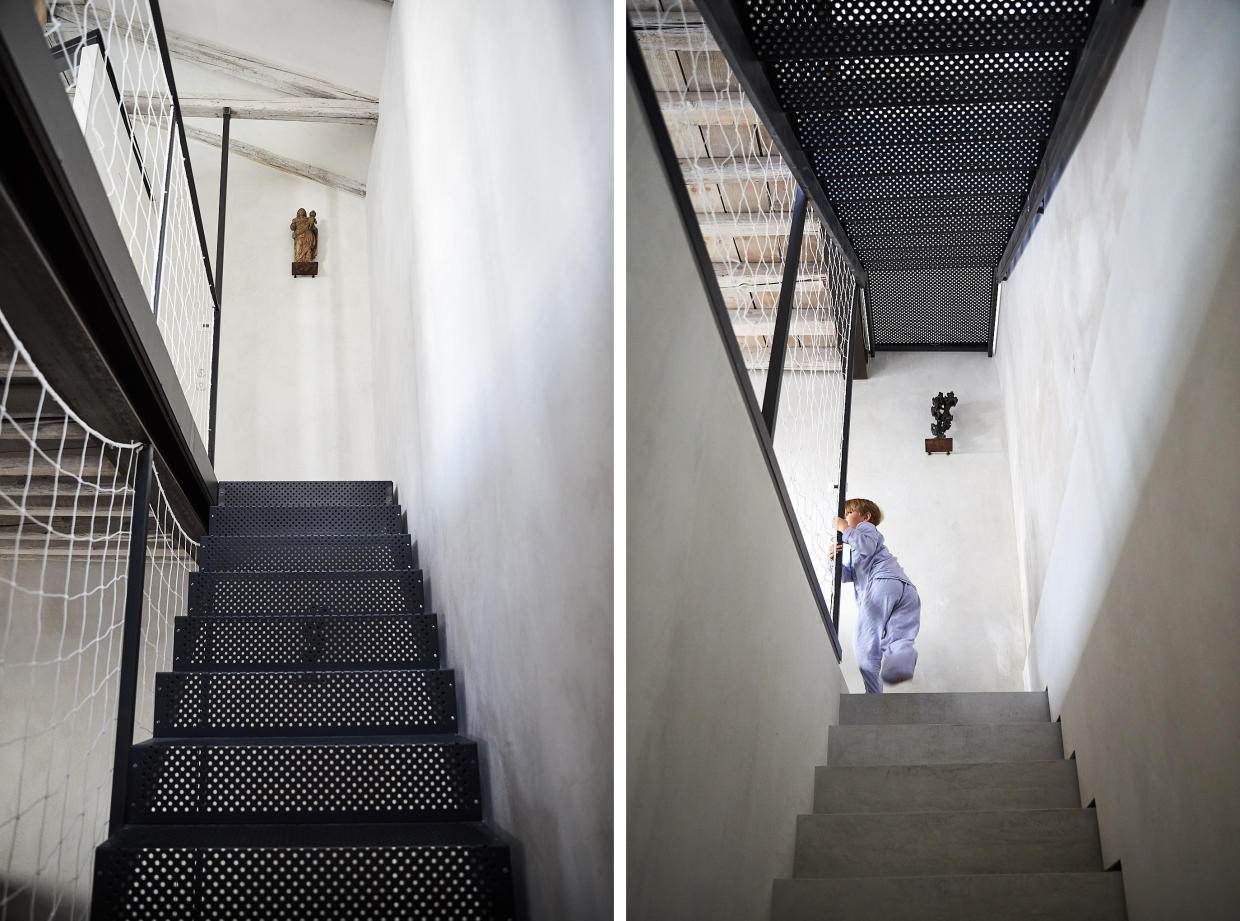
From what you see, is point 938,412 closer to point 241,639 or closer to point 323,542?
point 323,542

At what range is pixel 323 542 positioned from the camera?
3.87m

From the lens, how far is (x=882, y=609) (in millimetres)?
4504

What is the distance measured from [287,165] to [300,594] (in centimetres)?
400

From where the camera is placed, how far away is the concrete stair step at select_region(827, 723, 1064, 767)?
3.02 metres

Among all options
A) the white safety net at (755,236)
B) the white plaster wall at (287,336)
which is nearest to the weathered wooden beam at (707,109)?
the white safety net at (755,236)

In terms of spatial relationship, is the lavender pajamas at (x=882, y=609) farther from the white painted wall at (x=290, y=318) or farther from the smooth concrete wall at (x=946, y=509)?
the white painted wall at (x=290, y=318)

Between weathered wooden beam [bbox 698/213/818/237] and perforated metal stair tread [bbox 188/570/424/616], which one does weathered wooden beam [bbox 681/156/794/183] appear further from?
perforated metal stair tread [bbox 188/570/424/616]

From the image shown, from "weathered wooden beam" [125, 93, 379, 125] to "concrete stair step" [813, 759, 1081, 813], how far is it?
4.10 metres

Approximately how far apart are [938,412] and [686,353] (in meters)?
4.24

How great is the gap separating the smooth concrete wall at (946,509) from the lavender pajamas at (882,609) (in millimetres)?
309

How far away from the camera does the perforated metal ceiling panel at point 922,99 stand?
84.7 inches

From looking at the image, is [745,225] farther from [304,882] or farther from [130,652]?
[304,882]

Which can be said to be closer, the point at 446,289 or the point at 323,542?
the point at 446,289

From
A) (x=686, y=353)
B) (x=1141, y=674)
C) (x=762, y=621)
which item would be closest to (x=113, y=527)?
(x=762, y=621)
